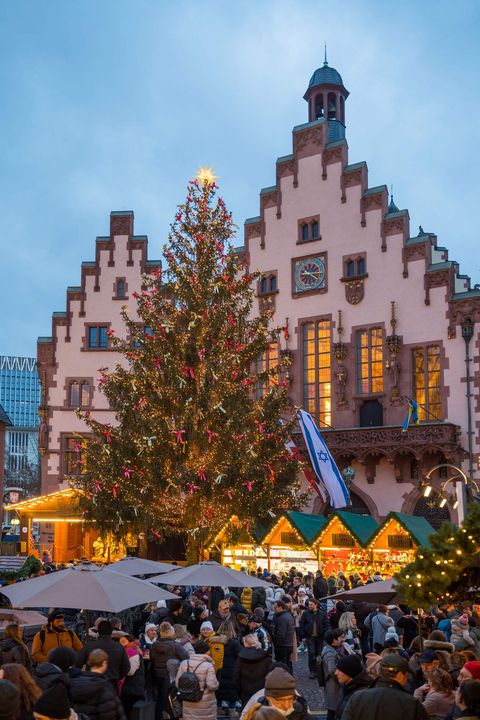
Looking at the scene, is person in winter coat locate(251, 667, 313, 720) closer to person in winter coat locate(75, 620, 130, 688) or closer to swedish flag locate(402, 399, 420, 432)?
person in winter coat locate(75, 620, 130, 688)

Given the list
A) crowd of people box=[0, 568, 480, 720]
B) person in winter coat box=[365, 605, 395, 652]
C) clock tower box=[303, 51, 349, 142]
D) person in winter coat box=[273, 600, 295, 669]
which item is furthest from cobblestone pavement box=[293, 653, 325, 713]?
clock tower box=[303, 51, 349, 142]

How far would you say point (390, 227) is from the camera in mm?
38312

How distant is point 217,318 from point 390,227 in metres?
11.3

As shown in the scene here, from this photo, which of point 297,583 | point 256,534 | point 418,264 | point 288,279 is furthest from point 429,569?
point 288,279

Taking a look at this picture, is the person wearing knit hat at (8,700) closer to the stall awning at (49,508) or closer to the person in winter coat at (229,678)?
the person in winter coat at (229,678)

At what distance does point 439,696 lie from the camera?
8742mm

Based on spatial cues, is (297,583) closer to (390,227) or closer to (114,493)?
(114,493)

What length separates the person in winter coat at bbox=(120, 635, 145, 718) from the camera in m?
11.5

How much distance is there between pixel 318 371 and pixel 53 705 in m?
33.3

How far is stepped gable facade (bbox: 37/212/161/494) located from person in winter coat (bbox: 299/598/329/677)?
26.5 metres

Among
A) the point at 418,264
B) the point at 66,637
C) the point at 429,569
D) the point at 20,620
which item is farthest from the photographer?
the point at 418,264

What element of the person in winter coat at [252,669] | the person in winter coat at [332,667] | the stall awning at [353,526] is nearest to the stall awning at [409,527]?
the stall awning at [353,526]

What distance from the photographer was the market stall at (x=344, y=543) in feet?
102

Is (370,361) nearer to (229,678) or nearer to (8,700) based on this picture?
(229,678)
